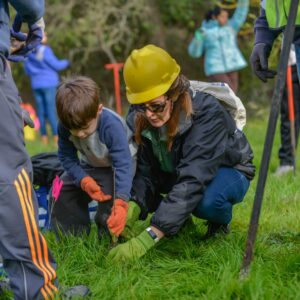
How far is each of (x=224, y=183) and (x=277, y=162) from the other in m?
3.71

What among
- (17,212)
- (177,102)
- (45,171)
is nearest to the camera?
(17,212)

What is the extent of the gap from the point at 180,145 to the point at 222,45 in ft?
23.8

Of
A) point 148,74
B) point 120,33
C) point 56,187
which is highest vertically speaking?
point 148,74

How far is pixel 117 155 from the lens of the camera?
3668 millimetres

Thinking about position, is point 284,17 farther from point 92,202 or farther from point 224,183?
point 92,202

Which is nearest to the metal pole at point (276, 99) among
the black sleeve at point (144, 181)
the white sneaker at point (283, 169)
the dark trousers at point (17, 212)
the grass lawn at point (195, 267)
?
the grass lawn at point (195, 267)

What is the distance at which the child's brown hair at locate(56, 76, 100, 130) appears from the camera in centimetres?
353

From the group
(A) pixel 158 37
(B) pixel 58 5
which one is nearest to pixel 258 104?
(A) pixel 158 37

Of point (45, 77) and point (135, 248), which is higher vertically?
point (135, 248)

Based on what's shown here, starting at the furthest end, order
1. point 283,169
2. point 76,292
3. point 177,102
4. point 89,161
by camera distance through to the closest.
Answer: point 283,169 → point 89,161 → point 177,102 → point 76,292

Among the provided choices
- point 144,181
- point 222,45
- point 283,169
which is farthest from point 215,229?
point 222,45

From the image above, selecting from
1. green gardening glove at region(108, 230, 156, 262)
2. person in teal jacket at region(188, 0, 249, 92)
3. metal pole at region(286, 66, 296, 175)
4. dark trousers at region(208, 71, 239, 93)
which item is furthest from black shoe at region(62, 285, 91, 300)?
person in teal jacket at region(188, 0, 249, 92)

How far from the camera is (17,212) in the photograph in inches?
105

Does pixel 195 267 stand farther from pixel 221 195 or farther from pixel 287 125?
pixel 287 125
